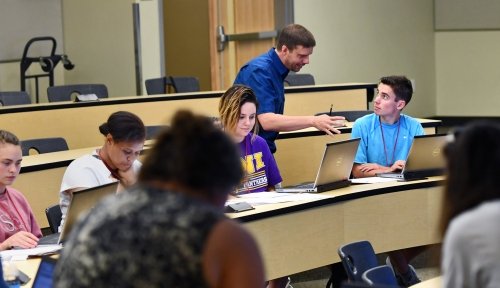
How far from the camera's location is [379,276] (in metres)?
3.52

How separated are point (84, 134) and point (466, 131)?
5870 mm

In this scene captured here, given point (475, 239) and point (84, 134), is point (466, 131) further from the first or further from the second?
point (84, 134)

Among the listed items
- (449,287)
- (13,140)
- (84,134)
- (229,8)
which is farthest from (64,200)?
(229,8)

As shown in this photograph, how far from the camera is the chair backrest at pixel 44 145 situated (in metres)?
6.48

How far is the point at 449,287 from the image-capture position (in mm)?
2182

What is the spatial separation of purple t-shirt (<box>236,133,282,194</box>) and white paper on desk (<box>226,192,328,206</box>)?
0.18 meters

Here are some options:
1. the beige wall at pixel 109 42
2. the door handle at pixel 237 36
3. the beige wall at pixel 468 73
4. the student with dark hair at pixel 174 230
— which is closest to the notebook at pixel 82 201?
the student with dark hair at pixel 174 230

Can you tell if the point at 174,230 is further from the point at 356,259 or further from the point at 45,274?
the point at 356,259

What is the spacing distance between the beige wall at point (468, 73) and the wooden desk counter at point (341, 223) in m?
6.85

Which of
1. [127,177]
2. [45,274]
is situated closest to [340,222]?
[127,177]

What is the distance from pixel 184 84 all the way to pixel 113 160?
5.28 metres

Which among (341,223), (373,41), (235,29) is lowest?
(341,223)

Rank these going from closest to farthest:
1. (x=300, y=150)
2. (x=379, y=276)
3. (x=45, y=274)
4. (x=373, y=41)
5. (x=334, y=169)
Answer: (x=45, y=274) < (x=379, y=276) < (x=334, y=169) < (x=300, y=150) < (x=373, y=41)

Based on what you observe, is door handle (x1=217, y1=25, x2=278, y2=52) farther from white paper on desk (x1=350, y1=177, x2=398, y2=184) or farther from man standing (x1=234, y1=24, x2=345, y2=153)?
white paper on desk (x1=350, y1=177, x2=398, y2=184)
